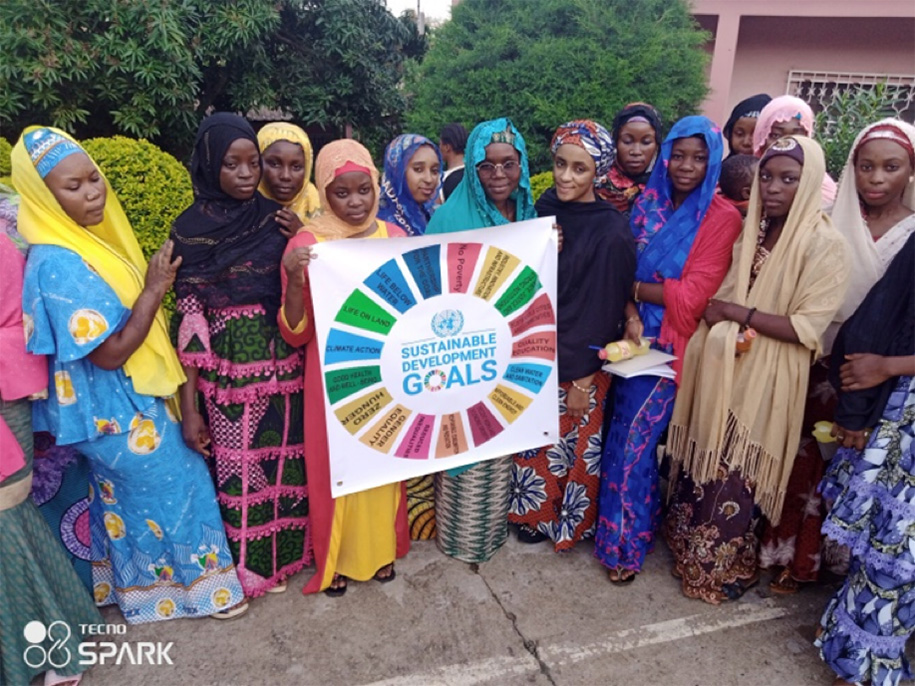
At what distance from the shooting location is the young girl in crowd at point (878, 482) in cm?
222

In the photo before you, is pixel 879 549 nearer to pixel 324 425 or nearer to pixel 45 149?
pixel 324 425

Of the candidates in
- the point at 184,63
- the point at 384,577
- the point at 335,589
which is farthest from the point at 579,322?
the point at 184,63

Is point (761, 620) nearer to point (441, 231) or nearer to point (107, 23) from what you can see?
point (441, 231)

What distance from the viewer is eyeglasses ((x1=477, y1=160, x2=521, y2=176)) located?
2.71 m

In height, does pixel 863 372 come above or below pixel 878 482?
above

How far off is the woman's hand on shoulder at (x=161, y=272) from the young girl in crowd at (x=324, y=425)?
420mm

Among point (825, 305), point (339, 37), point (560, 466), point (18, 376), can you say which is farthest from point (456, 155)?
point (18, 376)

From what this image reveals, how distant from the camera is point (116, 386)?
2.33 metres

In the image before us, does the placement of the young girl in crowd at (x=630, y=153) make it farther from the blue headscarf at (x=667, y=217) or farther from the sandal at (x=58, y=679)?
the sandal at (x=58, y=679)

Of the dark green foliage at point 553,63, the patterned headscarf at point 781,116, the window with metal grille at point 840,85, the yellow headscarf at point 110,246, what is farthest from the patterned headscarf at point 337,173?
the window with metal grille at point 840,85

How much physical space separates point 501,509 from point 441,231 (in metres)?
1.45

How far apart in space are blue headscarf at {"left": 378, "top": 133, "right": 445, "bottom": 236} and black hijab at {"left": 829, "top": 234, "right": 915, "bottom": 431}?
2.21 meters

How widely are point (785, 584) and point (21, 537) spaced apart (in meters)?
3.32

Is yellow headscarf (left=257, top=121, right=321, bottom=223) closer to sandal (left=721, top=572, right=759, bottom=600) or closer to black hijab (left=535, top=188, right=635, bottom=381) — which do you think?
black hijab (left=535, top=188, right=635, bottom=381)
